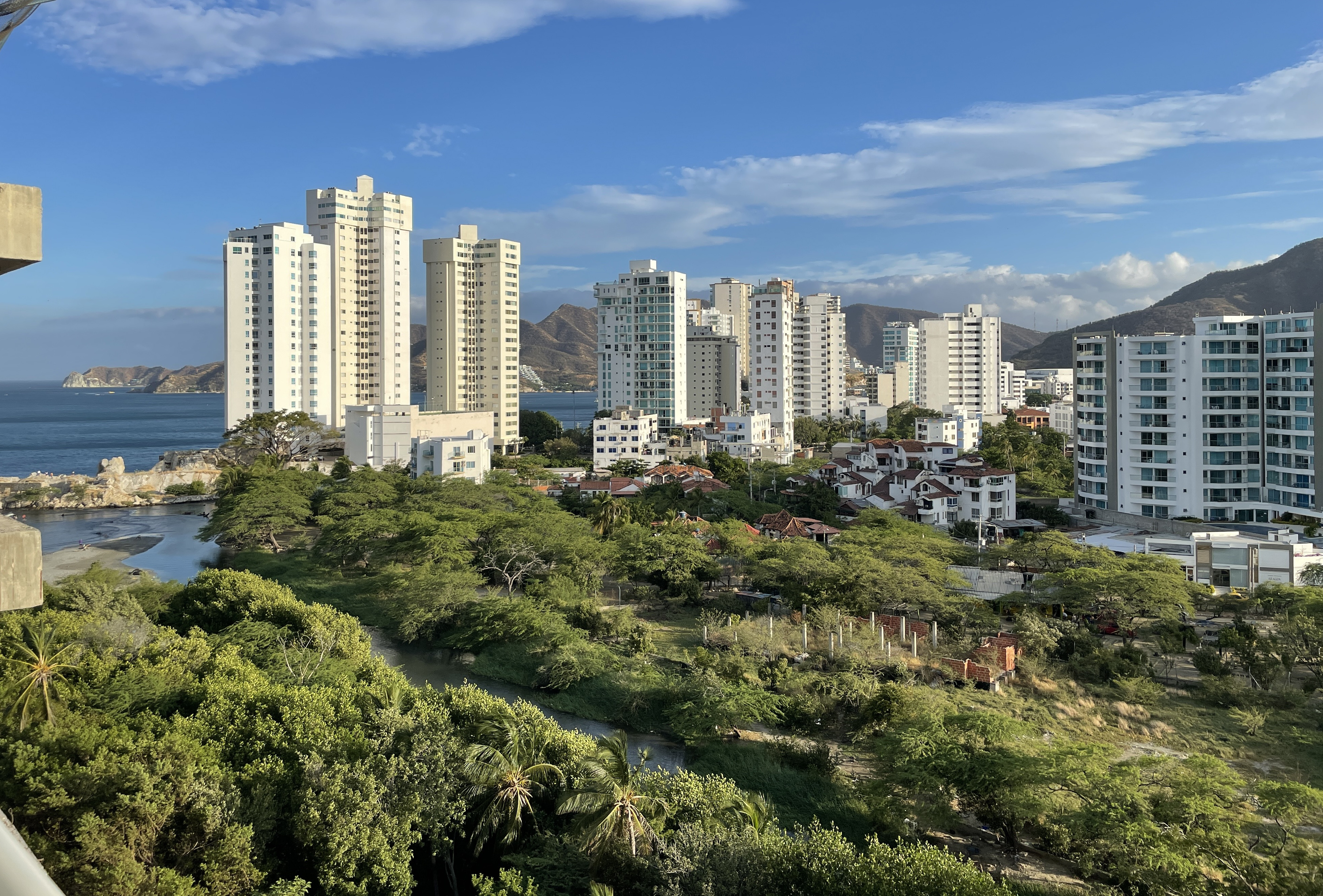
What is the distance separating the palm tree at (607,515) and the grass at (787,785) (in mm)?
13248

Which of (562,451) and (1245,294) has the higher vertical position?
(1245,294)

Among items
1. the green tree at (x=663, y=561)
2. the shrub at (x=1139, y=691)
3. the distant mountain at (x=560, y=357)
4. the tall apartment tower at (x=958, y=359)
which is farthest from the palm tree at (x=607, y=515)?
the distant mountain at (x=560, y=357)

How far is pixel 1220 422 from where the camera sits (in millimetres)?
30484

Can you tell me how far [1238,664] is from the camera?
1748 centimetres

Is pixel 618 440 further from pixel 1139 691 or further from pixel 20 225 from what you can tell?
pixel 20 225

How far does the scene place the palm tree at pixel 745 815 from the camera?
9367 mm

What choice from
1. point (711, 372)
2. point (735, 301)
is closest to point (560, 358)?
point (735, 301)

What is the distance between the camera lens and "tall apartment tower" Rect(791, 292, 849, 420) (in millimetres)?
65875

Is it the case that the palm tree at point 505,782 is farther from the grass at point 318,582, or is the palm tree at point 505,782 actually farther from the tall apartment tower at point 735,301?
the tall apartment tower at point 735,301

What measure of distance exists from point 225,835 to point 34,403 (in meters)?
162

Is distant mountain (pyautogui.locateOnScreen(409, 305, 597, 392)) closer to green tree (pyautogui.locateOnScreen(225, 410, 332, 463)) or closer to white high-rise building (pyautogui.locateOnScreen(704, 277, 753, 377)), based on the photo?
white high-rise building (pyautogui.locateOnScreen(704, 277, 753, 377))

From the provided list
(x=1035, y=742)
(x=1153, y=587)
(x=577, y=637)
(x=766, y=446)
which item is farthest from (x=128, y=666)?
(x=766, y=446)

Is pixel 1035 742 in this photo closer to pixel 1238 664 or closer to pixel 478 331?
pixel 1238 664

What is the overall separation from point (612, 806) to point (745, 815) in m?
1.71
